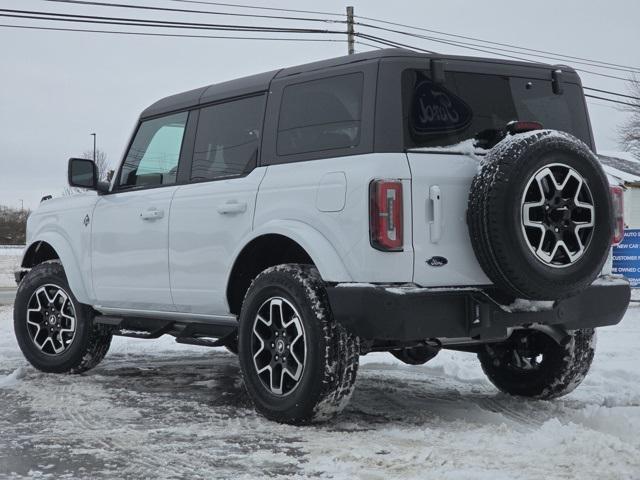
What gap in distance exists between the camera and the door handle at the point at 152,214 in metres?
6.07

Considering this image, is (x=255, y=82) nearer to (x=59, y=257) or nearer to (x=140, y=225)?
(x=140, y=225)

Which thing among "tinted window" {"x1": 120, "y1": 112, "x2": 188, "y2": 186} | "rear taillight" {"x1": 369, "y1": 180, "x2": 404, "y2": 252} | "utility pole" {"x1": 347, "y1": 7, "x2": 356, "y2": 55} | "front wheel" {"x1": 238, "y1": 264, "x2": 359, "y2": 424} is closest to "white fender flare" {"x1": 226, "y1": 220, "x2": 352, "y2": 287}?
"front wheel" {"x1": 238, "y1": 264, "x2": 359, "y2": 424}

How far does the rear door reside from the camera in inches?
214

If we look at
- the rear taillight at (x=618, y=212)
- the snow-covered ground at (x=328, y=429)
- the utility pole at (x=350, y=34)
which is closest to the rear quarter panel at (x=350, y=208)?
the snow-covered ground at (x=328, y=429)

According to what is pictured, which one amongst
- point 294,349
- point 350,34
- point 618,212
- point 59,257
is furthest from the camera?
point 350,34

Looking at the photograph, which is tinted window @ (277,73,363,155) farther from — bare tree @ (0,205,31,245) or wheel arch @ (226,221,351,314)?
bare tree @ (0,205,31,245)

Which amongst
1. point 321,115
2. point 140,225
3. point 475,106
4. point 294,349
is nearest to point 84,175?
point 140,225

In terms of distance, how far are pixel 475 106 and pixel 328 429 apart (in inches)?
77.7

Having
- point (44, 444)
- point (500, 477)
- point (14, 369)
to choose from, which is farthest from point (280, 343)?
point (14, 369)

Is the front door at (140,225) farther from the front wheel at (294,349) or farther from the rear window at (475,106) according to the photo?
the rear window at (475,106)

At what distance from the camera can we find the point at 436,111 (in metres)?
4.85

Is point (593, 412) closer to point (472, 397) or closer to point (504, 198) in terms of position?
point (472, 397)

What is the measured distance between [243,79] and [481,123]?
171 centimetres

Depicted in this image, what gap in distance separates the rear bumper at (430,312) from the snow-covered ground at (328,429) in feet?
1.75
